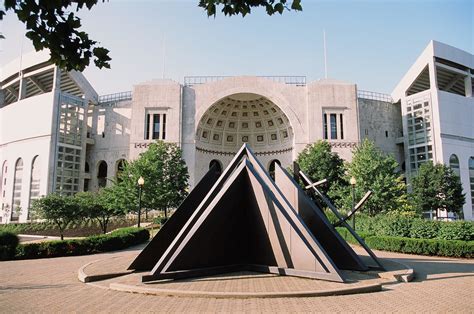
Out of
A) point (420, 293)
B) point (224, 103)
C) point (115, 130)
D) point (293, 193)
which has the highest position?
point (224, 103)

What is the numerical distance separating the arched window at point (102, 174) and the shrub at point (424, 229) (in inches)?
1596

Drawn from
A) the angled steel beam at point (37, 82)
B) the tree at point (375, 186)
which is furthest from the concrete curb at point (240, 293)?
the angled steel beam at point (37, 82)

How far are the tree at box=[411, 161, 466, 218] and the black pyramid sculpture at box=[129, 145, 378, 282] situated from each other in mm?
27611

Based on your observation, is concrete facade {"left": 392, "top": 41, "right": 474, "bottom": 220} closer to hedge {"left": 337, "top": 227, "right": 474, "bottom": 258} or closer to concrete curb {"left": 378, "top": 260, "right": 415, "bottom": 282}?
hedge {"left": 337, "top": 227, "right": 474, "bottom": 258}

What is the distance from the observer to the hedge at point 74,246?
57.3 ft

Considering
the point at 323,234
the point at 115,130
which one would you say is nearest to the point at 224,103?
the point at 115,130

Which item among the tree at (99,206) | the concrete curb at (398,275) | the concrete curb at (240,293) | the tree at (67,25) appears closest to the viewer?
the tree at (67,25)

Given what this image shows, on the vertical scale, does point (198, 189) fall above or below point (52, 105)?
below

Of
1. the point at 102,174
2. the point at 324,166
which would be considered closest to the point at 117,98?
the point at 102,174

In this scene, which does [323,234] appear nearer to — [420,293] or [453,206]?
[420,293]

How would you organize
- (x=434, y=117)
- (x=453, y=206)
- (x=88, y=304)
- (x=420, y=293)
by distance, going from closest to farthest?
(x=88, y=304)
(x=420, y=293)
(x=453, y=206)
(x=434, y=117)

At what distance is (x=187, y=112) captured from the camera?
4503 cm

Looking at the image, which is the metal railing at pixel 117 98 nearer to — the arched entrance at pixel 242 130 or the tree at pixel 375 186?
the arched entrance at pixel 242 130

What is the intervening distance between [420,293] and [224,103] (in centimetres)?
4058
